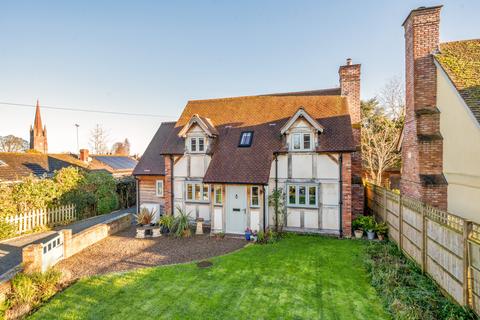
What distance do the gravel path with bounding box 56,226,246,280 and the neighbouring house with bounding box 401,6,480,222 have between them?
8.55 m

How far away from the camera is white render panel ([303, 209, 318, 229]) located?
13.0m

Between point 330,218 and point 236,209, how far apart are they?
16.2 ft

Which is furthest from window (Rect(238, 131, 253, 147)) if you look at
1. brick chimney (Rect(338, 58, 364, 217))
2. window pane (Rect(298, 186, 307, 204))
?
brick chimney (Rect(338, 58, 364, 217))

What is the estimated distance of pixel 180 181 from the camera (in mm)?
15258

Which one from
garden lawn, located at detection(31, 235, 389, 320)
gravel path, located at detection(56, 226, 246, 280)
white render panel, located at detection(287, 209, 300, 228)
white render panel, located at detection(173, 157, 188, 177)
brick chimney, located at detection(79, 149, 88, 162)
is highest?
brick chimney, located at detection(79, 149, 88, 162)

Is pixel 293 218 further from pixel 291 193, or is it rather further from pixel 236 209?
A: pixel 236 209

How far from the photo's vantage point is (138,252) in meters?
10.9

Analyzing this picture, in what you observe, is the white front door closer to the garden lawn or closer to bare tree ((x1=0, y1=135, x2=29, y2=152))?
the garden lawn

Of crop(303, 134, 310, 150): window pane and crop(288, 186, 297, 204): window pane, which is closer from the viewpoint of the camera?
crop(303, 134, 310, 150): window pane

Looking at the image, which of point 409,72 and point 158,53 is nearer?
point 409,72

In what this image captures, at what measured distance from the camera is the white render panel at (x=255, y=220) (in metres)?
12.9

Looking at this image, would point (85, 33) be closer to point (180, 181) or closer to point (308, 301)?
point (180, 181)

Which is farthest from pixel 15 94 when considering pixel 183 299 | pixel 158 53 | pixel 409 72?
pixel 409 72

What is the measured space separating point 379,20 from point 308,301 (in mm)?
14417
